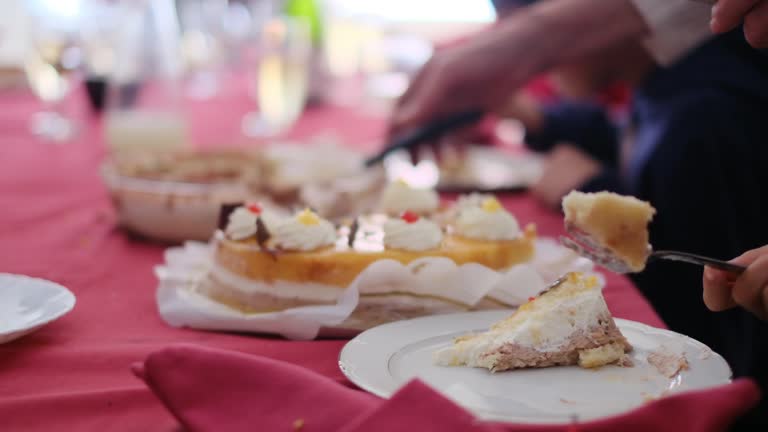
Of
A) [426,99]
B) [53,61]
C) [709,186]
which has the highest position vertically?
[53,61]

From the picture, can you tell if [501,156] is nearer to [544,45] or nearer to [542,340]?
[544,45]

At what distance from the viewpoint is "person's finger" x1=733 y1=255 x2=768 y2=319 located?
854mm

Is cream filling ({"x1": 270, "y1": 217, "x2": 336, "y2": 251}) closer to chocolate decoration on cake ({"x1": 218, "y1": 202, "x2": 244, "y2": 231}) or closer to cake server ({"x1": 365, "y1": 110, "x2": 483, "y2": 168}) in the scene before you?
chocolate decoration on cake ({"x1": 218, "y1": 202, "x2": 244, "y2": 231})

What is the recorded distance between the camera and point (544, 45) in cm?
204

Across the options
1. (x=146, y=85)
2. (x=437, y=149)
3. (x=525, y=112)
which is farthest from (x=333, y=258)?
(x=146, y=85)

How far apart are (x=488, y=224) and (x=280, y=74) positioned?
209 centimetres

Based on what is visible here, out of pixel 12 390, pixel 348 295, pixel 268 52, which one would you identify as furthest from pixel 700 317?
pixel 268 52

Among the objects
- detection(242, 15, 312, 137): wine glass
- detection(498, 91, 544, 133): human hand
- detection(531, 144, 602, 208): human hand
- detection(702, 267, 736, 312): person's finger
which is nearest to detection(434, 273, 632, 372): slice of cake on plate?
detection(702, 267, 736, 312): person's finger

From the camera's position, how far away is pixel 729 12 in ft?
3.47

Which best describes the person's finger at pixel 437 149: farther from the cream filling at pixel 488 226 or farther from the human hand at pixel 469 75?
the cream filling at pixel 488 226

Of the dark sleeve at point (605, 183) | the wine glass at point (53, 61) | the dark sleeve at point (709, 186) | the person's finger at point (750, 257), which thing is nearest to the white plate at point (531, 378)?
the person's finger at point (750, 257)

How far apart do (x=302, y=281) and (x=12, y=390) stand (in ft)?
1.33

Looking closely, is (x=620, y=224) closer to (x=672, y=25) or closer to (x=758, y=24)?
(x=758, y=24)

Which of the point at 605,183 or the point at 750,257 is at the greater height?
the point at 750,257
